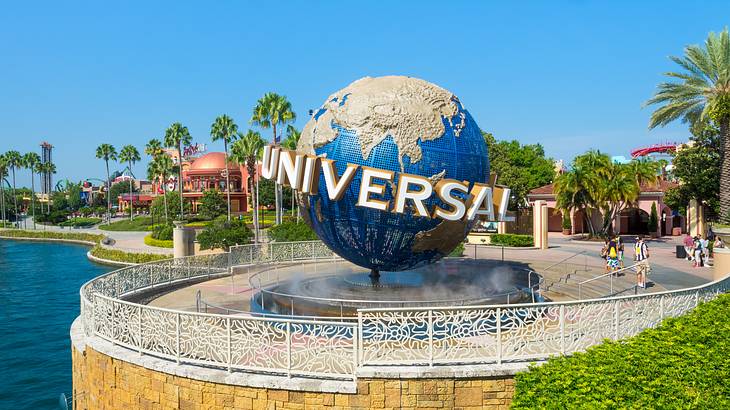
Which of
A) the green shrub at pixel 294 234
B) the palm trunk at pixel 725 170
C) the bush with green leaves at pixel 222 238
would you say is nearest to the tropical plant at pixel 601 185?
the palm trunk at pixel 725 170

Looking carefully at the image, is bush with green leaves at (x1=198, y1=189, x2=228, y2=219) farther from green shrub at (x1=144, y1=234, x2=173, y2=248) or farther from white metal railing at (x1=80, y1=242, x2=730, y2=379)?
white metal railing at (x1=80, y1=242, x2=730, y2=379)

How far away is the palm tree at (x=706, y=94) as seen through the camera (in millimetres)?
28719

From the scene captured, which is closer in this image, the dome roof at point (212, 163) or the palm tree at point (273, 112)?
the palm tree at point (273, 112)

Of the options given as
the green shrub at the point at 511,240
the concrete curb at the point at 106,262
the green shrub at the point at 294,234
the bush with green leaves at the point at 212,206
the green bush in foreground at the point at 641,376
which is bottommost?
the concrete curb at the point at 106,262

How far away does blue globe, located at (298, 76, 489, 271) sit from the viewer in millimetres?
13078

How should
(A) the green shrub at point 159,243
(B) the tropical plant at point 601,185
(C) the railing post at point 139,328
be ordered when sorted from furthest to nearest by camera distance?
(A) the green shrub at point 159,243 < (B) the tropical plant at point 601,185 < (C) the railing post at point 139,328

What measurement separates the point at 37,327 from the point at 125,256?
80.9 feet

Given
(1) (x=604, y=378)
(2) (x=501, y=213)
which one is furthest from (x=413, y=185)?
(1) (x=604, y=378)

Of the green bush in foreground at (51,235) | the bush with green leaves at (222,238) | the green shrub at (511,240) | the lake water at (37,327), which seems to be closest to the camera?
the lake water at (37,327)

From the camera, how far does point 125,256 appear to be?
46062 millimetres

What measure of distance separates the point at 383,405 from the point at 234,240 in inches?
1171

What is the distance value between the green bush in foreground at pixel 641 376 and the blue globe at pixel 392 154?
5.78m

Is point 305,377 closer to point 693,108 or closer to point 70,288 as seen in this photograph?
point 70,288

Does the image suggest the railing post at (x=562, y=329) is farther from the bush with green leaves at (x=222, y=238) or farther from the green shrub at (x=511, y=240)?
the bush with green leaves at (x=222, y=238)
